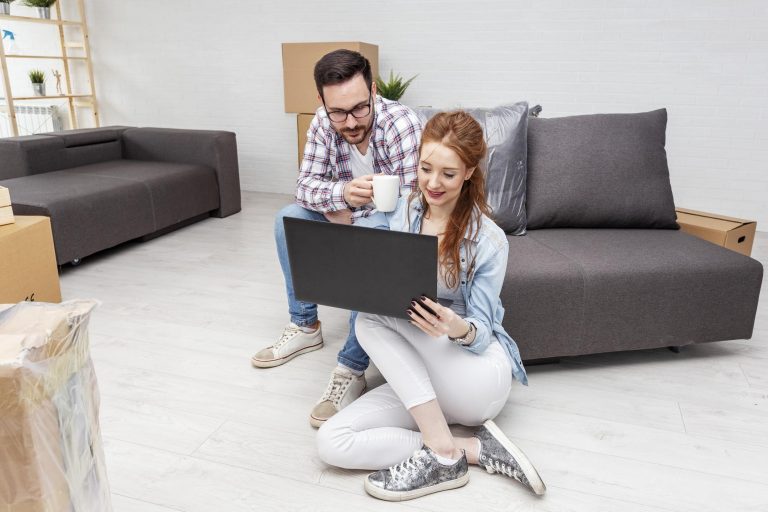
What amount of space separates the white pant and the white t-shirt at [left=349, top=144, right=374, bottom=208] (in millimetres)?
622

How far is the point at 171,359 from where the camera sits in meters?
2.05

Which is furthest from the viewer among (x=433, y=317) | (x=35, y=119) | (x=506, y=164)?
(x=35, y=119)

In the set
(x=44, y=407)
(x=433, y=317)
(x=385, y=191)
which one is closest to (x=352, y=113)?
(x=385, y=191)

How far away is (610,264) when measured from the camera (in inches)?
75.4

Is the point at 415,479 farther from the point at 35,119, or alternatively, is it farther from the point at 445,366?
the point at 35,119

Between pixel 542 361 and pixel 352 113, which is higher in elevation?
pixel 352 113

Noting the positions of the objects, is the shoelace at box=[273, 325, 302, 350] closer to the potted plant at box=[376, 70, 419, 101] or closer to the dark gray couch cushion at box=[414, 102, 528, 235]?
the dark gray couch cushion at box=[414, 102, 528, 235]

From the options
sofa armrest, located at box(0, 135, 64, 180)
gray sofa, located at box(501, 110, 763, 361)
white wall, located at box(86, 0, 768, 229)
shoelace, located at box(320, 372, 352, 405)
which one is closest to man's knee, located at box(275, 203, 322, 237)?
shoelace, located at box(320, 372, 352, 405)

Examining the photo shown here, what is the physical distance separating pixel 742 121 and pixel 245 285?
3.24 metres

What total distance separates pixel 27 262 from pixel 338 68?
1.46 metres

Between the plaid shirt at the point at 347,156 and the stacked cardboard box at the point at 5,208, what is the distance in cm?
114

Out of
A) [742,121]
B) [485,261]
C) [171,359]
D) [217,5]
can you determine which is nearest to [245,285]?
[171,359]

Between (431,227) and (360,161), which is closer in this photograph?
(431,227)

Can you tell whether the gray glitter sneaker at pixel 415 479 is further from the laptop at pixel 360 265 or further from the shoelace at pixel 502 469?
the laptop at pixel 360 265
